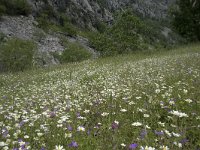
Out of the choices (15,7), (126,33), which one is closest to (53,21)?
(15,7)

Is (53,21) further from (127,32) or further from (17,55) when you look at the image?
(17,55)

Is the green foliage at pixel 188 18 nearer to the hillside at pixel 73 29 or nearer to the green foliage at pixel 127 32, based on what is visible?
the hillside at pixel 73 29

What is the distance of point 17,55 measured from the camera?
30547 mm

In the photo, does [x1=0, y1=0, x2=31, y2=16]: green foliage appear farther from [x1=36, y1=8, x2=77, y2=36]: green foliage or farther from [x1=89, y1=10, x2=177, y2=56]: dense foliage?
[x1=89, y1=10, x2=177, y2=56]: dense foliage

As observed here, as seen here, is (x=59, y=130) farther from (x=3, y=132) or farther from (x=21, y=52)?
(x=21, y=52)

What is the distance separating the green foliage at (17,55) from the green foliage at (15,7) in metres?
69.8

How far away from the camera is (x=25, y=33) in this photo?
78.1 meters

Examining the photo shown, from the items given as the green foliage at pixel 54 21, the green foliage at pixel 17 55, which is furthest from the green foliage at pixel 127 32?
the green foliage at pixel 54 21

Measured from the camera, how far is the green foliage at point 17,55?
2961cm

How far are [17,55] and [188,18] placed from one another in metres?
23.0

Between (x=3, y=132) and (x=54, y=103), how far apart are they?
98.0 inches

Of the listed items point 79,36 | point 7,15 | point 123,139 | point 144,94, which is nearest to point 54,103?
point 144,94

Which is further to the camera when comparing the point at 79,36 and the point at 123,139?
the point at 79,36

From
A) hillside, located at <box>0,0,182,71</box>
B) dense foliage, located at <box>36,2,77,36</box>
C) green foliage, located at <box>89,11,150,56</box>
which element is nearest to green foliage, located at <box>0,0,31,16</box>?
hillside, located at <box>0,0,182,71</box>
